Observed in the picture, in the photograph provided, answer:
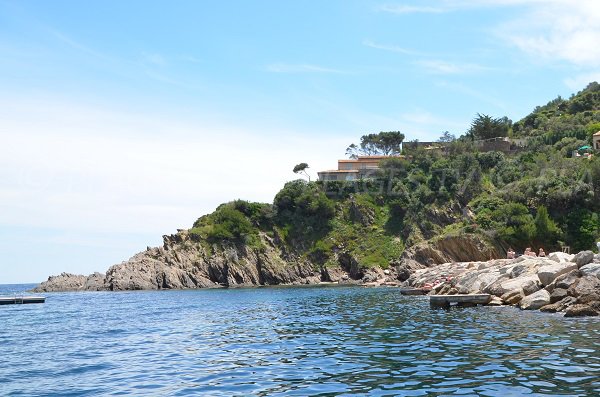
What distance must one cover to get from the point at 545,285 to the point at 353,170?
10033 cm

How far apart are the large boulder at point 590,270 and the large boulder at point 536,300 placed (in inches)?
106

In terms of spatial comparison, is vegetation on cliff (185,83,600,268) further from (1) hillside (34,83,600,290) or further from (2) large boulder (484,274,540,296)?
(2) large boulder (484,274,540,296)

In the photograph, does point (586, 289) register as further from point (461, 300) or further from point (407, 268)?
point (407, 268)

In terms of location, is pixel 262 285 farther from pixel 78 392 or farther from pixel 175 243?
pixel 78 392

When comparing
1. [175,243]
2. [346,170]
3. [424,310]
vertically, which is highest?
[346,170]

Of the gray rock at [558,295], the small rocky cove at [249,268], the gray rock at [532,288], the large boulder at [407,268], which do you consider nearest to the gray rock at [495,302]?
the gray rock at [532,288]

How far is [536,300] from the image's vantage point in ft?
118

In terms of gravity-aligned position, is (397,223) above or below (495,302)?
above

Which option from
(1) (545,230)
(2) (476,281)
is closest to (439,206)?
(1) (545,230)

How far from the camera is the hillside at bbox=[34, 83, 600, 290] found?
9144 cm

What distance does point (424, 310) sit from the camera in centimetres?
4050

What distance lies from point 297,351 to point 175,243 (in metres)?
90.0

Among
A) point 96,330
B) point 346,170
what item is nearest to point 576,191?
point 346,170

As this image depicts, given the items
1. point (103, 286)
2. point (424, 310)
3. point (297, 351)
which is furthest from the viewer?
point (103, 286)
